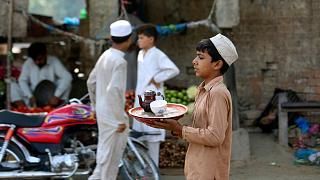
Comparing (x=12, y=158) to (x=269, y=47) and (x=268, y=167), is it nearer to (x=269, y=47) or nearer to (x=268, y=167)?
(x=268, y=167)

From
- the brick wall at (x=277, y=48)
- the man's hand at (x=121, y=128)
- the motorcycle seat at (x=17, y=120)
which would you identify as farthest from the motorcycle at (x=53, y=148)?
the brick wall at (x=277, y=48)

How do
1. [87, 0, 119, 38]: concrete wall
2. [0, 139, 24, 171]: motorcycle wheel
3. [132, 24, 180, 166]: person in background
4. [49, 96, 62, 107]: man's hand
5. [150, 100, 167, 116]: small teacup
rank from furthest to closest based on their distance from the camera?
[49, 96, 62, 107]: man's hand
[87, 0, 119, 38]: concrete wall
[132, 24, 180, 166]: person in background
[0, 139, 24, 171]: motorcycle wheel
[150, 100, 167, 116]: small teacup

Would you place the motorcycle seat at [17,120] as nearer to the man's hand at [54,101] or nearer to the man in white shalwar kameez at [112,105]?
the man in white shalwar kameez at [112,105]

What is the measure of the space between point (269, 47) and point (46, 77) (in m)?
3.46

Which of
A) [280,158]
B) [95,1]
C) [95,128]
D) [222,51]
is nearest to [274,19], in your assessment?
[280,158]

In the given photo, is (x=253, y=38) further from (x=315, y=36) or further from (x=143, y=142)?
(x=143, y=142)

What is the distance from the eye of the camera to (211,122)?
3396 mm

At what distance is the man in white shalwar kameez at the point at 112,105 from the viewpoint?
18.9 feet

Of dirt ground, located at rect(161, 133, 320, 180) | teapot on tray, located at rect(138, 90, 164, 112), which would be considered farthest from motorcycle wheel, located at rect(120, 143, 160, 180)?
teapot on tray, located at rect(138, 90, 164, 112)

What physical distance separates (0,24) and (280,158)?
3981mm

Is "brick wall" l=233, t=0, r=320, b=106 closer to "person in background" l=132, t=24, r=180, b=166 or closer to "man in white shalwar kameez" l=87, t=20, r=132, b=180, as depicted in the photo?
"person in background" l=132, t=24, r=180, b=166

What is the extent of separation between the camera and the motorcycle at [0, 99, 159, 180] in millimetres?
6047

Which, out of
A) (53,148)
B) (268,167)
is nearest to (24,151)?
(53,148)

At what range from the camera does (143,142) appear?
6652mm
